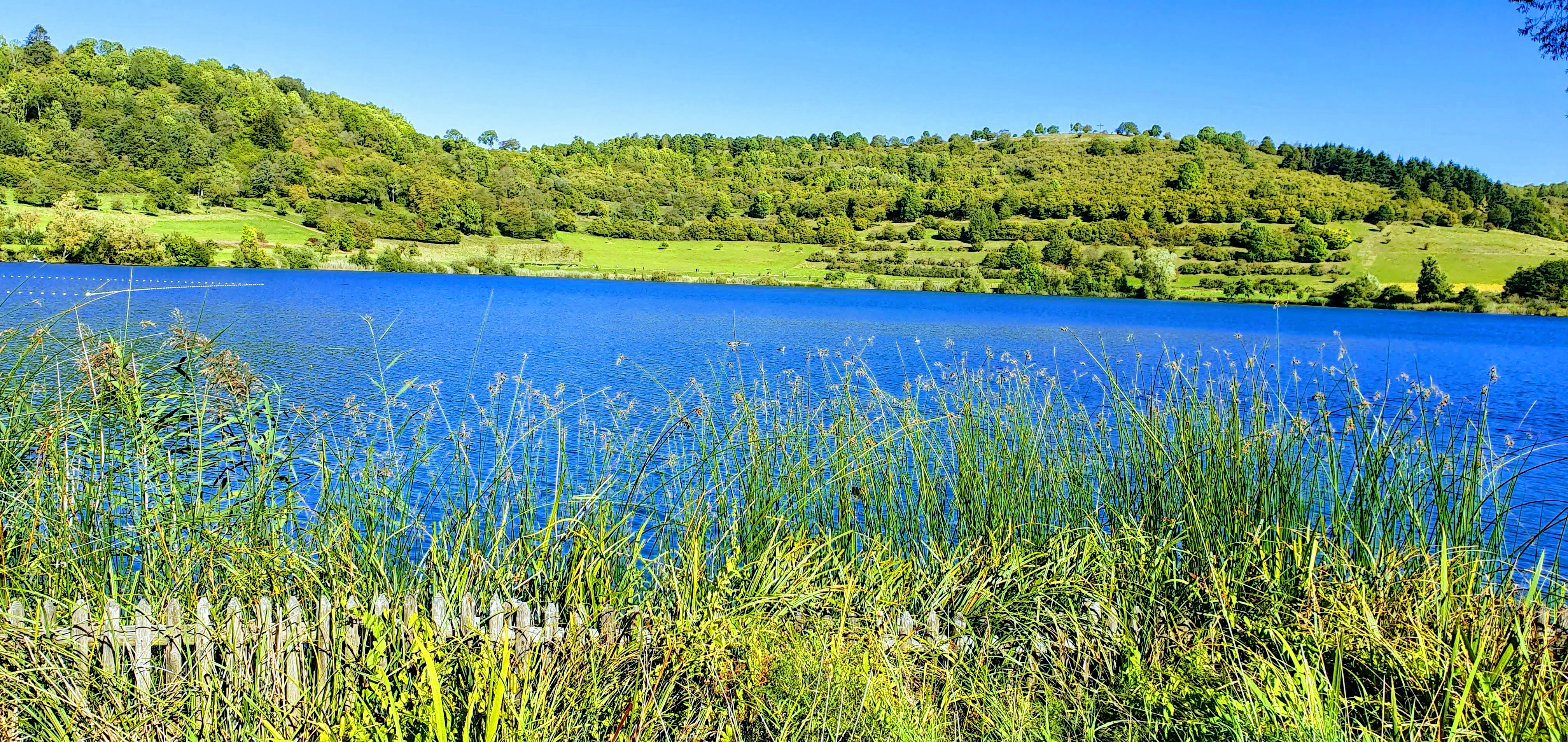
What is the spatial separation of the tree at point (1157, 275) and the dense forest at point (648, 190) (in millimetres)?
189

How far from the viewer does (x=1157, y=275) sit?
66.6 meters

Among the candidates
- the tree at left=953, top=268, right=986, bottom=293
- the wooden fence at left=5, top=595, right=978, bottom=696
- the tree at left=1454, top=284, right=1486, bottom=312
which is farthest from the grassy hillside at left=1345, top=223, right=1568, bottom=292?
the wooden fence at left=5, top=595, right=978, bottom=696

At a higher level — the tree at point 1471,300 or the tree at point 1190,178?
the tree at point 1190,178

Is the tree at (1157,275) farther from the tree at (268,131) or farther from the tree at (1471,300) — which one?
the tree at (268,131)

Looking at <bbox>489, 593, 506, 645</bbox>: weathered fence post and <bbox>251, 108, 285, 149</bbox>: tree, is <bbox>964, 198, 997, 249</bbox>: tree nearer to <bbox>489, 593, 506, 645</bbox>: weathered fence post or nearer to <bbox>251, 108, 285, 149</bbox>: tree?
<bbox>251, 108, 285, 149</bbox>: tree

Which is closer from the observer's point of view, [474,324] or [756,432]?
[756,432]

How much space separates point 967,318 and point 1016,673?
3749 centimetres

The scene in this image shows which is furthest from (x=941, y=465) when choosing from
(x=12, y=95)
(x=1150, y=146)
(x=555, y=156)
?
(x=1150, y=146)

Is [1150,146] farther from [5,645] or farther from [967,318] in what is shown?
[5,645]

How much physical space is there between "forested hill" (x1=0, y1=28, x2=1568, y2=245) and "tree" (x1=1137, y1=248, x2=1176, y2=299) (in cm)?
1612

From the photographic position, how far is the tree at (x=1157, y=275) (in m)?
66.2

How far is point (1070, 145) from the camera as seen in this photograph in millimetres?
138375

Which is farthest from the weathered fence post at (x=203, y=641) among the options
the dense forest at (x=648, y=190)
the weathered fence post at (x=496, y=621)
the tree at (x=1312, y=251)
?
the tree at (x=1312, y=251)

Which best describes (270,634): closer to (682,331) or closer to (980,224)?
(682,331)
